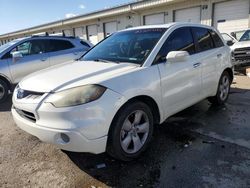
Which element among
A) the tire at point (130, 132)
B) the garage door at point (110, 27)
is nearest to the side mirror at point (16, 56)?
the tire at point (130, 132)

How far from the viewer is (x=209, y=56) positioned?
15.7 feet

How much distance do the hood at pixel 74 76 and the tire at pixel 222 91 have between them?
8.68 ft

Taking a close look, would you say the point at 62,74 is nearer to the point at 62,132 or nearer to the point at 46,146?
the point at 62,132

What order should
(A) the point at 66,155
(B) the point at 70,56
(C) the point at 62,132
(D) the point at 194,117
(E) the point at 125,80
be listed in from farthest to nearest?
(B) the point at 70,56
(D) the point at 194,117
(A) the point at 66,155
(E) the point at 125,80
(C) the point at 62,132

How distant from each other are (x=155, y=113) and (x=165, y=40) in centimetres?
111

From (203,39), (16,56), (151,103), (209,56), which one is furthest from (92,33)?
(151,103)

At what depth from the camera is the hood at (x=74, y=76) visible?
3.04 metres

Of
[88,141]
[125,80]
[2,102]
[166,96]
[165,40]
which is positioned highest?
[165,40]

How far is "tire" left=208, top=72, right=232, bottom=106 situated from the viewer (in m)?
5.38

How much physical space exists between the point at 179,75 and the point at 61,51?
504 centimetres

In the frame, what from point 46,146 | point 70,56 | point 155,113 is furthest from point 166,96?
point 70,56

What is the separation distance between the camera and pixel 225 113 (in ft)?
16.9

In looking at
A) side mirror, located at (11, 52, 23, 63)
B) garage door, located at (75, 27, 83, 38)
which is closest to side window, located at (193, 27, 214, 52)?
side mirror, located at (11, 52, 23, 63)

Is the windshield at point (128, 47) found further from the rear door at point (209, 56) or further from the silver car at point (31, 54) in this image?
the silver car at point (31, 54)
